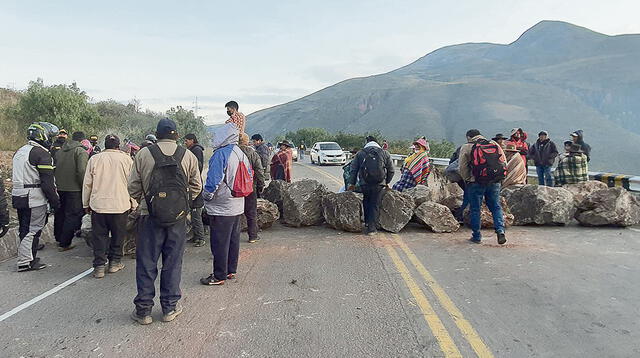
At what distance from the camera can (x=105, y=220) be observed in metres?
5.85

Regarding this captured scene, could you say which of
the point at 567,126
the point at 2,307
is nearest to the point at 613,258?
the point at 2,307

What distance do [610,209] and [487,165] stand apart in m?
3.33

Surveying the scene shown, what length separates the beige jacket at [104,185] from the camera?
5.73m

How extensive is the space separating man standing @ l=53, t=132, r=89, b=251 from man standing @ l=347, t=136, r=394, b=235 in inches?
187

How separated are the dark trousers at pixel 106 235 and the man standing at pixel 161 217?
1.73 meters

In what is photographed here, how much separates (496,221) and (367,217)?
228 centimetres

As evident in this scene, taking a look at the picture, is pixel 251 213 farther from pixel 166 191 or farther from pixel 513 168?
pixel 513 168

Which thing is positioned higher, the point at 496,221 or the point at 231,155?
the point at 231,155

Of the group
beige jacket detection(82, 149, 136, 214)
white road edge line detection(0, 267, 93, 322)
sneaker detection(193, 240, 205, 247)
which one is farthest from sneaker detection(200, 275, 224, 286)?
sneaker detection(193, 240, 205, 247)

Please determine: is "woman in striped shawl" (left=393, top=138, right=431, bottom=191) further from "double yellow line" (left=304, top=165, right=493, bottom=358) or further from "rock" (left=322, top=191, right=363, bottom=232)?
"double yellow line" (left=304, top=165, right=493, bottom=358)

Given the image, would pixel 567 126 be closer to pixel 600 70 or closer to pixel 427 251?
pixel 600 70

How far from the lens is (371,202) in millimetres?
8031

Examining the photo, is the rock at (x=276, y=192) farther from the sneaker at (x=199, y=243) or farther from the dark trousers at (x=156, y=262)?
the dark trousers at (x=156, y=262)

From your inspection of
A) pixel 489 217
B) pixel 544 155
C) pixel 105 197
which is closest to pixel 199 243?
pixel 105 197
